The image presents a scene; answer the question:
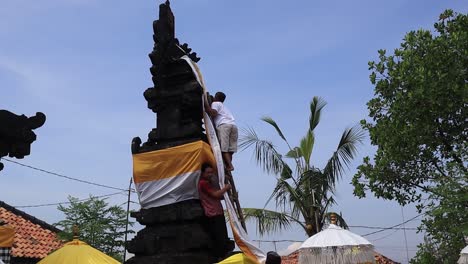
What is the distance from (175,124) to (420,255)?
339 inches

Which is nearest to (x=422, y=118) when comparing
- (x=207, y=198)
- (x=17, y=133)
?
(x=207, y=198)

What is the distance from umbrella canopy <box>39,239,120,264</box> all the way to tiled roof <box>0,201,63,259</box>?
25.2 feet

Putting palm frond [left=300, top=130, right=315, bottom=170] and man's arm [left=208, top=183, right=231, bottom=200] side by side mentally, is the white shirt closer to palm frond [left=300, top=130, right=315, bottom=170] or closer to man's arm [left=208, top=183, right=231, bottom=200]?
man's arm [left=208, top=183, right=231, bottom=200]

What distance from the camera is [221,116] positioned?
908cm

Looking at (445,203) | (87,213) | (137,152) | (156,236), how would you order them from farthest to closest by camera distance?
(87,213), (445,203), (137,152), (156,236)

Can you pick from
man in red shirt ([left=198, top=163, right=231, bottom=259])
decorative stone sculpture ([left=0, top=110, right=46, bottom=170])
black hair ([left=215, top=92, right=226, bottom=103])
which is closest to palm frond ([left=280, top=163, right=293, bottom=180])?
black hair ([left=215, top=92, right=226, bottom=103])

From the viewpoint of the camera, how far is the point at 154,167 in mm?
8781

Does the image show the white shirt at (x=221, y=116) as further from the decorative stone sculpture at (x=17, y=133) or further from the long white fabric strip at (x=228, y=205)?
the decorative stone sculpture at (x=17, y=133)

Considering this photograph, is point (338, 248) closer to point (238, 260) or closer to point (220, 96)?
point (220, 96)

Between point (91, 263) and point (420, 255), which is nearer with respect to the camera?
point (91, 263)

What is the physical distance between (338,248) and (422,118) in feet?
15.7

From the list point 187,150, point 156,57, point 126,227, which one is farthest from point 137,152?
point 126,227

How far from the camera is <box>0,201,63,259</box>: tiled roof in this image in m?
17.2

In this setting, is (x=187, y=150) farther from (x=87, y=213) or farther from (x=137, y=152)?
(x=87, y=213)
